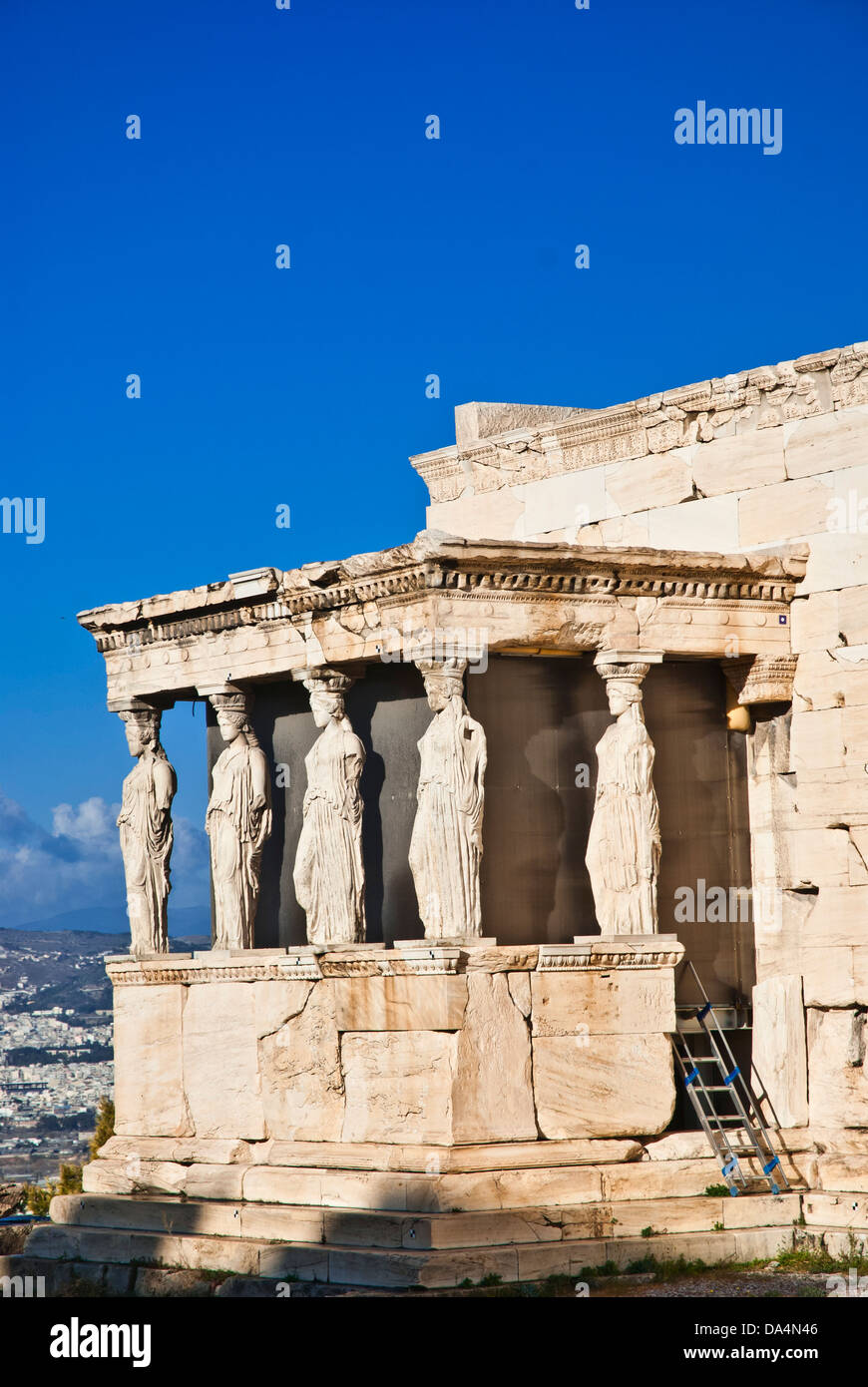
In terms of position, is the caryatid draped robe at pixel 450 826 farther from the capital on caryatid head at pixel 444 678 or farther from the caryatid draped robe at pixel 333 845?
the caryatid draped robe at pixel 333 845

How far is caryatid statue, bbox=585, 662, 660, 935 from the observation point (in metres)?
15.1

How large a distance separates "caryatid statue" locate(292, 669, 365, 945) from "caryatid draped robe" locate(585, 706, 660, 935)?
1.62 metres

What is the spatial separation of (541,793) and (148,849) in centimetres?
328

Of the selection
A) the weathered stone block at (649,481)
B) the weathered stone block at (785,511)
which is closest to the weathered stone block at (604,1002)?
the weathered stone block at (785,511)

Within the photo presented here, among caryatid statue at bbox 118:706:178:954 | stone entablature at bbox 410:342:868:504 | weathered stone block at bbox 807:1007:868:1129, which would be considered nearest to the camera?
weathered stone block at bbox 807:1007:868:1129

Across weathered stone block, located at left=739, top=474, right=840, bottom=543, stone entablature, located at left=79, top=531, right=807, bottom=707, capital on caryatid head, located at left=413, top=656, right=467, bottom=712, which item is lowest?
capital on caryatid head, located at left=413, top=656, right=467, bottom=712

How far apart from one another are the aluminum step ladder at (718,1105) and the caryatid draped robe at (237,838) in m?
3.19

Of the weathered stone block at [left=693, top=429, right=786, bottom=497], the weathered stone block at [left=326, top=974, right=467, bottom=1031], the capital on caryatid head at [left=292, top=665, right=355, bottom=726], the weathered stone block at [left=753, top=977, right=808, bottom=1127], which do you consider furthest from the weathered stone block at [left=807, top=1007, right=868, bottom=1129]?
the capital on caryatid head at [left=292, top=665, right=355, bottom=726]

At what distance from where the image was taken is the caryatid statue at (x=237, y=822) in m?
16.2

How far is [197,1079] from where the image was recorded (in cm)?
1614

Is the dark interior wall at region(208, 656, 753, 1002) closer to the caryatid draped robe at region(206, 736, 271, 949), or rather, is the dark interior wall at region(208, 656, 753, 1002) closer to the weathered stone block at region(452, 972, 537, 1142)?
the caryatid draped robe at region(206, 736, 271, 949)

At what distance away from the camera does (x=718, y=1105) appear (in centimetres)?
1590
